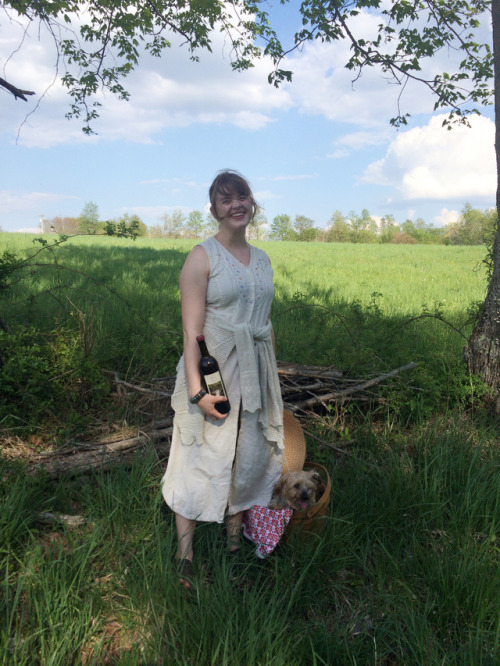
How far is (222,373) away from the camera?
252 centimetres

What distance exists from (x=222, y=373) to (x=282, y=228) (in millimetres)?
103647

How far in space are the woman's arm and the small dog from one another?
0.72 m

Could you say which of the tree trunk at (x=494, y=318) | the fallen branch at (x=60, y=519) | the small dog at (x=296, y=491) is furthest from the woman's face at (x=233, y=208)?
Answer: the tree trunk at (x=494, y=318)

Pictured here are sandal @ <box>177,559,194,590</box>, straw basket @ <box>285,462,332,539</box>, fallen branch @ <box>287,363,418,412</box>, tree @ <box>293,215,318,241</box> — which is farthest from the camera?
tree @ <box>293,215,318,241</box>

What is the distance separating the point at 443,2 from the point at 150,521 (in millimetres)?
6946

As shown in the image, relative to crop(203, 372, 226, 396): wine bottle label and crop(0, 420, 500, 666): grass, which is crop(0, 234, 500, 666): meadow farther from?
crop(203, 372, 226, 396): wine bottle label

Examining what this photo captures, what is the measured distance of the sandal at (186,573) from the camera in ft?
7.32

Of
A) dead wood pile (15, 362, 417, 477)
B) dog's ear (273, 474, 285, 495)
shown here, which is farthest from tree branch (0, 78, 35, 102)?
dog's ear (273, 474, 285, 495)

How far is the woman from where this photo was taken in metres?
2.42

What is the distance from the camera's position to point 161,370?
465 cm

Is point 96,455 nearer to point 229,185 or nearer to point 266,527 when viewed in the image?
point 266,527

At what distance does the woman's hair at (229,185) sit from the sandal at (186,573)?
194 cm

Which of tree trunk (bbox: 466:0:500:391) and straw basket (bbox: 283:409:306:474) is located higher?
tree trunk (bbox: 466:0:500:391)

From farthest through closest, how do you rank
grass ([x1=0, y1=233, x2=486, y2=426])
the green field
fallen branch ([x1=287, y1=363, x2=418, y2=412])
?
the green field < grass ([x1=0, y1=233, x2=486, y2=426]) < fallen branch ([x1=287, y1=363, x2=418, y2=412])
